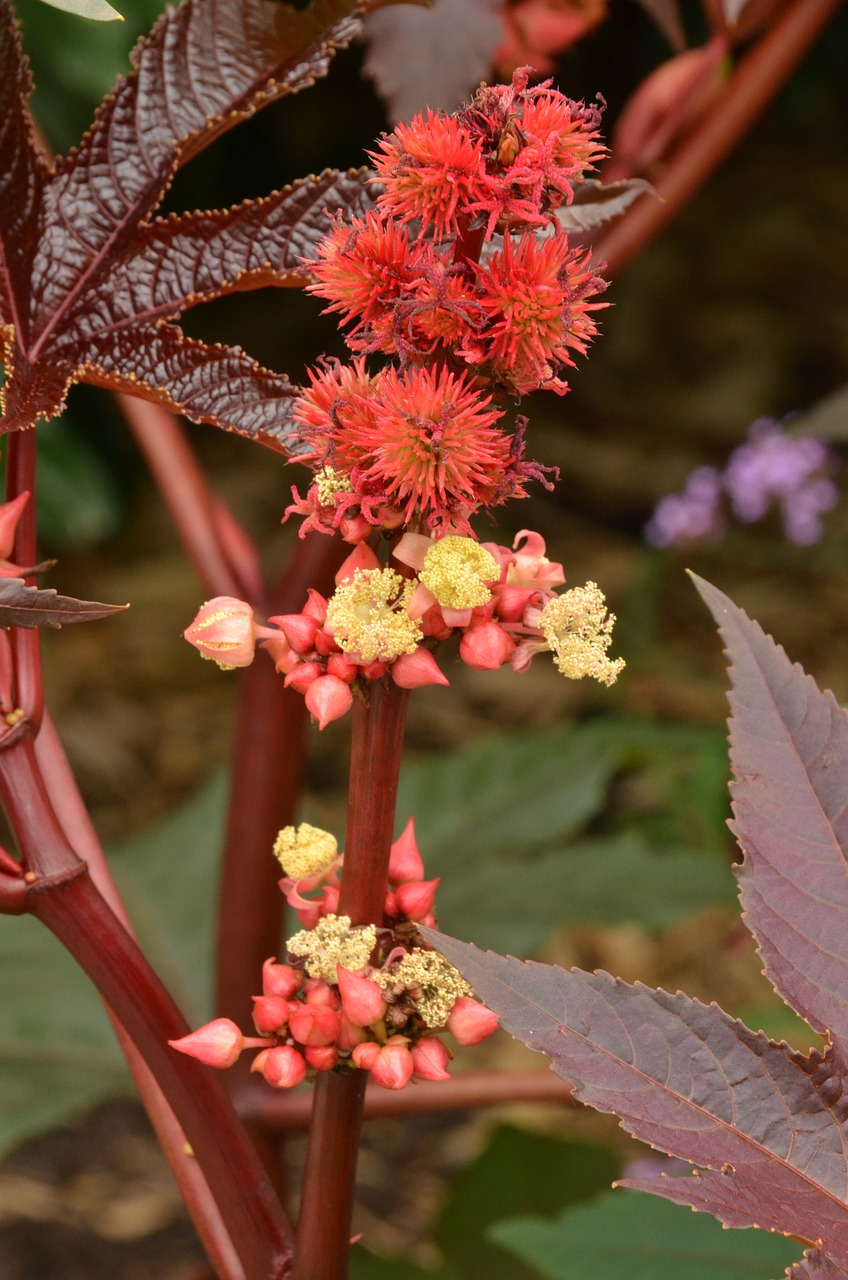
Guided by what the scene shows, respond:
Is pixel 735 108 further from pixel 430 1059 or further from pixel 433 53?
pixel 430 1059

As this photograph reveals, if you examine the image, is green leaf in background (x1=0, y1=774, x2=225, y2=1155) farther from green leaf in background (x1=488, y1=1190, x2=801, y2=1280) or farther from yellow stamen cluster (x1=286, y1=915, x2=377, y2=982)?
yellow stamen cluster (x1=286, y1=915, x2=377, y2=982)

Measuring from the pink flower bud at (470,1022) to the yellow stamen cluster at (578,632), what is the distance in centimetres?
9

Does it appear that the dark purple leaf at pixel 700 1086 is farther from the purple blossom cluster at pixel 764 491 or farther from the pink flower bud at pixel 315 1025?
the purple blossom cluster at pixel 764 491

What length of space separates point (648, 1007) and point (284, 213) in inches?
10.1

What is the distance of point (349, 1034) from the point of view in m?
0.30

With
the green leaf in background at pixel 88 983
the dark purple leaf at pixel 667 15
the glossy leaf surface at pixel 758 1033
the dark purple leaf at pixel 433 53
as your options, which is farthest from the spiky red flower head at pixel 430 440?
the green leaf in background at pixel 88 983

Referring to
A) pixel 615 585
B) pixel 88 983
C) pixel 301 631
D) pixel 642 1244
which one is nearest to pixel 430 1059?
pixel 301 631

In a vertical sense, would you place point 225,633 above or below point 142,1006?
above

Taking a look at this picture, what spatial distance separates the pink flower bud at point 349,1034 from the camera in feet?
0.99

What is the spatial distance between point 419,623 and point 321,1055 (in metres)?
0.11

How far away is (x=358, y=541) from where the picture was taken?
293 mm

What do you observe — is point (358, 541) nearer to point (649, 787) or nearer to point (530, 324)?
point (530, 324)

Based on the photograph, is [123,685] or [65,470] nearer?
[65,470]

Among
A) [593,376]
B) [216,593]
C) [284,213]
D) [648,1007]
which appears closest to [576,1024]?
[648,1007]
